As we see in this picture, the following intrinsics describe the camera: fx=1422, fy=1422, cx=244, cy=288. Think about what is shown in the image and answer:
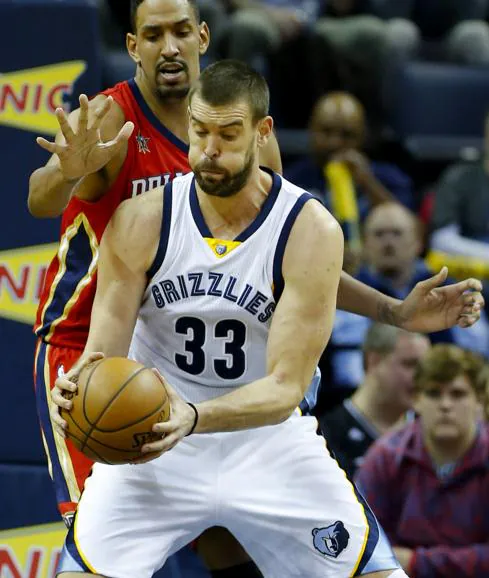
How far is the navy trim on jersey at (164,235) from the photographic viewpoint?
4336mm

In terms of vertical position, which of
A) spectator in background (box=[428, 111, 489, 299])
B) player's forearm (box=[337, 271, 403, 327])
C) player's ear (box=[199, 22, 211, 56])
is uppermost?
player's ear (box=[199, 22, 211, 56])

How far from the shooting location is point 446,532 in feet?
20.3

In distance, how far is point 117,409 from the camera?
3934 mm

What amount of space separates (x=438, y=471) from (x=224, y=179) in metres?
2.47

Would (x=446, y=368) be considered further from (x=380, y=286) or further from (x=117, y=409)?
(x=117, y=409)

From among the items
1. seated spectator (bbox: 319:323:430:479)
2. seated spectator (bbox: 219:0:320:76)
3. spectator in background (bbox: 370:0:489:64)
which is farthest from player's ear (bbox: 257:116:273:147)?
spectator in background (bbox: 370:0:489:64)

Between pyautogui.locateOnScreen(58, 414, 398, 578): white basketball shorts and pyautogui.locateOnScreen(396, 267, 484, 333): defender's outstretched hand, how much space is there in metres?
0.68

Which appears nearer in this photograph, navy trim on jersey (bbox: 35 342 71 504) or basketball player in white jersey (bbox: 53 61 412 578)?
basketball player in white jersey (bbox: 53 61 412 578)

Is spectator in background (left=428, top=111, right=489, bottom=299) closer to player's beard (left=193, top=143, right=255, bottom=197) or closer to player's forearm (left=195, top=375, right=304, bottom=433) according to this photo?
player's beard (left=193, top=143, right=255, bottom=197)

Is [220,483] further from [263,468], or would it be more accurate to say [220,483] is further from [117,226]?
[117,226]

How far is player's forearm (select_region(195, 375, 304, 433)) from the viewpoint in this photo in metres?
4.03

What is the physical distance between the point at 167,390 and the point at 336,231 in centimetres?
79

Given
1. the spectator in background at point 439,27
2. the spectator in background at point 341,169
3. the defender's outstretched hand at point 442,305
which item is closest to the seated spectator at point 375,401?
the spectator in background at point 341,169

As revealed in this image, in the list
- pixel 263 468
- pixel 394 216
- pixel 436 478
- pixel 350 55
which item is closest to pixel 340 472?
pixel 263 468
